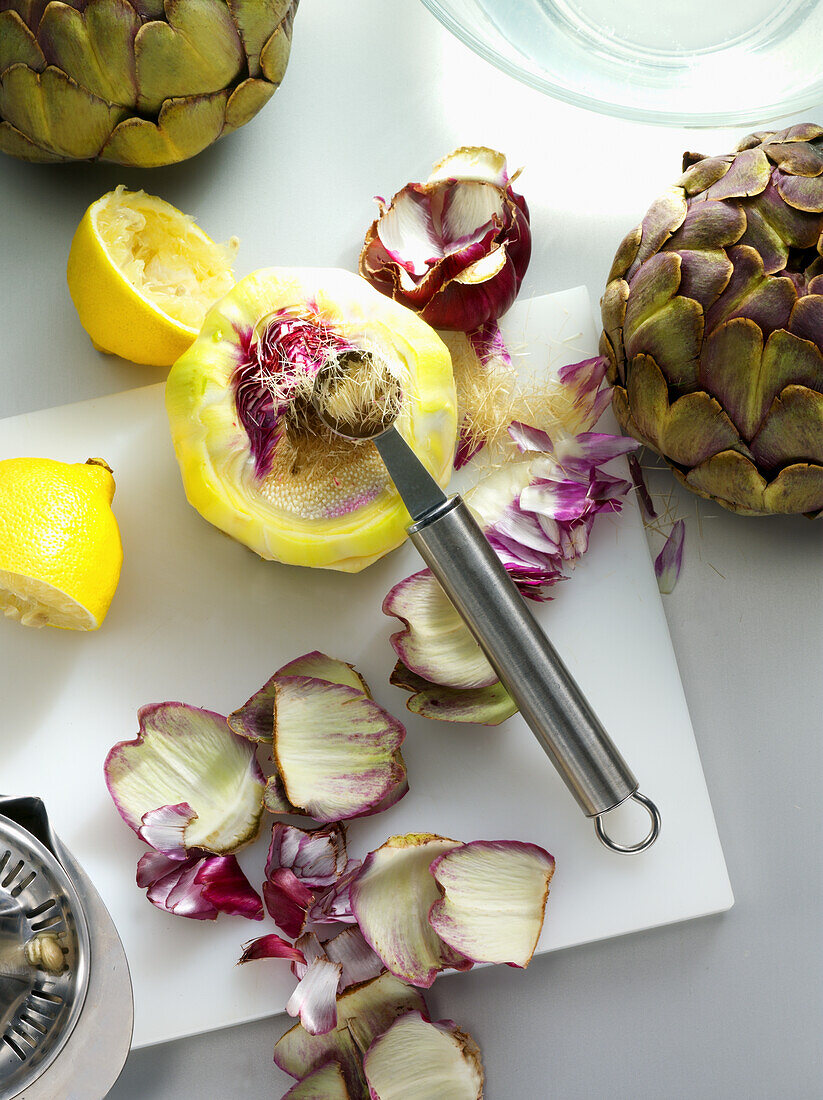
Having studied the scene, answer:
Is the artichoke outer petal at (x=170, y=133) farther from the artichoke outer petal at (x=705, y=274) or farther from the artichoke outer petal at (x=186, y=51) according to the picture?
the artichoke outer petal at (x=705, y=274)

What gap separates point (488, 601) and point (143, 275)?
336mm

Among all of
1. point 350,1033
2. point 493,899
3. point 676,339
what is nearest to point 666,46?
point 676,339

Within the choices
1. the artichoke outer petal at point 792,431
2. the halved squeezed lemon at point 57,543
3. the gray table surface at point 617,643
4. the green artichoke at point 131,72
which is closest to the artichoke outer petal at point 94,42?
the green artichoke at point 131,72

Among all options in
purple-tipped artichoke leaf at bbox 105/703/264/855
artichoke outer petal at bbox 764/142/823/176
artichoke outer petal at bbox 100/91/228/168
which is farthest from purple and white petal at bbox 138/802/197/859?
artichoke outer petal at bbox 764/142/823/176

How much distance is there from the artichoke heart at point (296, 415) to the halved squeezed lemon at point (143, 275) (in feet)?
0.17

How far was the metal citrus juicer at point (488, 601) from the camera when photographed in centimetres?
61

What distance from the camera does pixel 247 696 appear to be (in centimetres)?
69

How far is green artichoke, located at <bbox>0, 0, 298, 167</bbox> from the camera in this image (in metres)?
0.63

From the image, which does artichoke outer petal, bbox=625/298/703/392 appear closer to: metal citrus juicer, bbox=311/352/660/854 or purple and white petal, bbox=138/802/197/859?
metal citrus juicer, bbox=311/352/660/854

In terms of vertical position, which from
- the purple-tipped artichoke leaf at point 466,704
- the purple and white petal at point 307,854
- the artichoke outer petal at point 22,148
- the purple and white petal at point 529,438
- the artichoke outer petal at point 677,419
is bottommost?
the purple and white petal at point 307,854

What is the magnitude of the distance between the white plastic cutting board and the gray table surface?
3cm

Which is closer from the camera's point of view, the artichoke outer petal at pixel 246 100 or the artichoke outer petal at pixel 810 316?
the artichoke outer petal at pixel 810 316

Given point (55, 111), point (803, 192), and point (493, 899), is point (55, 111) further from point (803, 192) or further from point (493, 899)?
point (493, 899)

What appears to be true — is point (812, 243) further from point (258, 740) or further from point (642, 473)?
point (258, 740)
